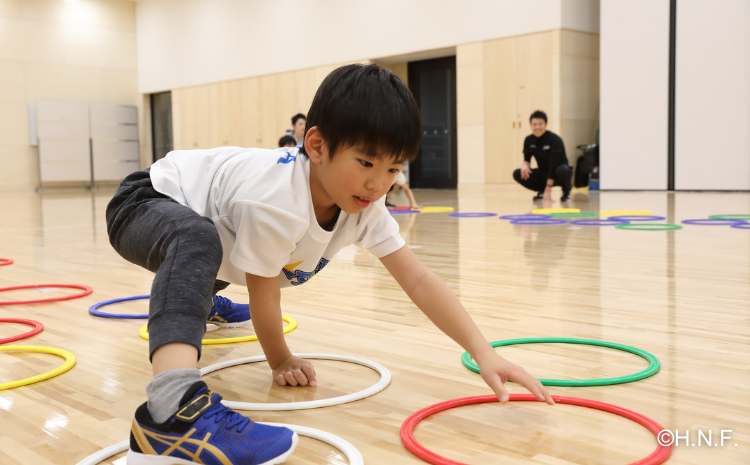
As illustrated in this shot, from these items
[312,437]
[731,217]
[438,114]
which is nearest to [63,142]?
[438,114]

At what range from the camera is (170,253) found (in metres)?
1.10

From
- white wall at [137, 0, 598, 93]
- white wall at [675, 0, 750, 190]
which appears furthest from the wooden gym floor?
white wall at [137, 0, 598, 93]

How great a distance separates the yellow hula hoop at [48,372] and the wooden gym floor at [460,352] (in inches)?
0.6

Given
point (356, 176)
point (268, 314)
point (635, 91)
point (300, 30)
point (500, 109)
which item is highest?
point (300, 30)

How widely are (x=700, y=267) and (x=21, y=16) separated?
14.5m

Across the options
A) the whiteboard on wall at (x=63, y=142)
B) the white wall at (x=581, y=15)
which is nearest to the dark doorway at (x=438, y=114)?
the white wall at (x=581, y=15)

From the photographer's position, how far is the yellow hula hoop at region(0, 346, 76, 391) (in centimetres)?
142

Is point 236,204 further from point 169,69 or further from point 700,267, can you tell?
point 169,69

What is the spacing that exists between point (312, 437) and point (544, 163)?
7.35 metres

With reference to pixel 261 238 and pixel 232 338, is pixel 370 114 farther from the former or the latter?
pixel 232 338

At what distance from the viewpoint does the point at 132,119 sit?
15.5 metres

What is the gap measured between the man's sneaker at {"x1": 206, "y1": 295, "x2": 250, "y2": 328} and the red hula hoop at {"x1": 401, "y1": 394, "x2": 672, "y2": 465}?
2.99 ft

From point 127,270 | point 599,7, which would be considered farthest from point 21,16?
point 127,270

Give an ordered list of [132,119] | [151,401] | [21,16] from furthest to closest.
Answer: [132,119]
[21,16]
[151,401]
